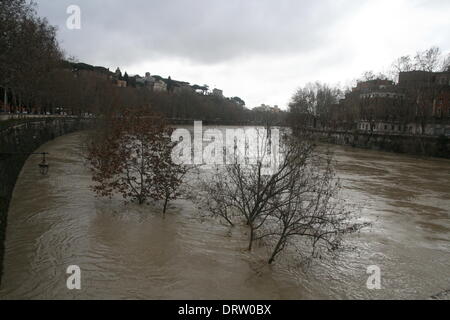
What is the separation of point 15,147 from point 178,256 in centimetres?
1491

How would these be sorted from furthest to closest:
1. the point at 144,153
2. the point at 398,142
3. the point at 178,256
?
the point at 398,142 < the point at 144,153 < the point at 178,256

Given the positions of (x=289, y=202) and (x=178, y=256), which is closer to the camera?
(x=289, y=202)

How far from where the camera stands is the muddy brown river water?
748cm

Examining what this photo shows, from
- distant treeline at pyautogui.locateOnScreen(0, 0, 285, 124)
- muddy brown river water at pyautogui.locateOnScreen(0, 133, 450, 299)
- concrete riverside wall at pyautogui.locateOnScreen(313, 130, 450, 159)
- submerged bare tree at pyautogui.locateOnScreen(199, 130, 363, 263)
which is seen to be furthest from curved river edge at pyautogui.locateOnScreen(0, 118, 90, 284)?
concrete riverside wall at pyautogui.locateOnScreen(313, 130, 450, 159)

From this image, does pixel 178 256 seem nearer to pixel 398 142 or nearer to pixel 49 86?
pixel 49 86

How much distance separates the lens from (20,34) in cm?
1814

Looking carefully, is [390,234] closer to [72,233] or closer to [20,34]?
[72,233]

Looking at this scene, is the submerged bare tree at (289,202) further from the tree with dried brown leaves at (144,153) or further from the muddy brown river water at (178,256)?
the tree with dried brown leaves at (144,153)

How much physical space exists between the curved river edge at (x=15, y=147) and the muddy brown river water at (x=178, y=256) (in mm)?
474

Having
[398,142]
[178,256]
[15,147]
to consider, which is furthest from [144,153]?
[398,142]

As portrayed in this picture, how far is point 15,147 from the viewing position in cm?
1958

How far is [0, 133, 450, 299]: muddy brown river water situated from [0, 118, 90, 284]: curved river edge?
18.6 inches
